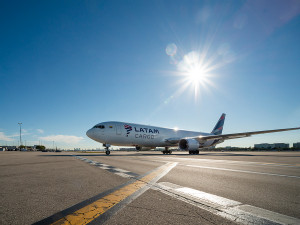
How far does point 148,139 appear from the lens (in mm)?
25797

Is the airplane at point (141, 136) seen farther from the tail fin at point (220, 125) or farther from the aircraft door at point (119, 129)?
the tail fin at point (220, 125)

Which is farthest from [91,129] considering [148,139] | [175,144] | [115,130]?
[175,144]

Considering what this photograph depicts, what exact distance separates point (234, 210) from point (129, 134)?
21890mm

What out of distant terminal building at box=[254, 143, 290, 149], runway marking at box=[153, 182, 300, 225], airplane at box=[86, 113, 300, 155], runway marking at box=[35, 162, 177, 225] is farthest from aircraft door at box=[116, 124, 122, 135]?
distant terminal building at box=[254, 143, 290, 149]

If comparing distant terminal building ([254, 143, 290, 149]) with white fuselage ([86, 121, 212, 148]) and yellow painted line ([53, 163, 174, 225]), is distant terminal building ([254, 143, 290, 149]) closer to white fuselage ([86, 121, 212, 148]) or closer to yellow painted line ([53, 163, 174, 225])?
white fuselage ([86, 121, 212, 148])

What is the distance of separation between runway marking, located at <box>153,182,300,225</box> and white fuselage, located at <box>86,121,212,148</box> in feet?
65.2

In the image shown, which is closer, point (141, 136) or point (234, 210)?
point (234, 210)

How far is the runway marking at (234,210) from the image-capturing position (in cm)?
176

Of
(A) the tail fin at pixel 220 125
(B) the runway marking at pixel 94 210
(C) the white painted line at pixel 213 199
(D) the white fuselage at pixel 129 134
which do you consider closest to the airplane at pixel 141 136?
(D) the white fuselage at pixel 129 134

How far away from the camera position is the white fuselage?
70.5 ft

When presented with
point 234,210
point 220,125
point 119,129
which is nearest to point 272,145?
point 220,125

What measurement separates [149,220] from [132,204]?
572 mm

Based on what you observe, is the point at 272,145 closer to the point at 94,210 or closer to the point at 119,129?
the point at 119,129

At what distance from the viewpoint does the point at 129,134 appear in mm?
23531
